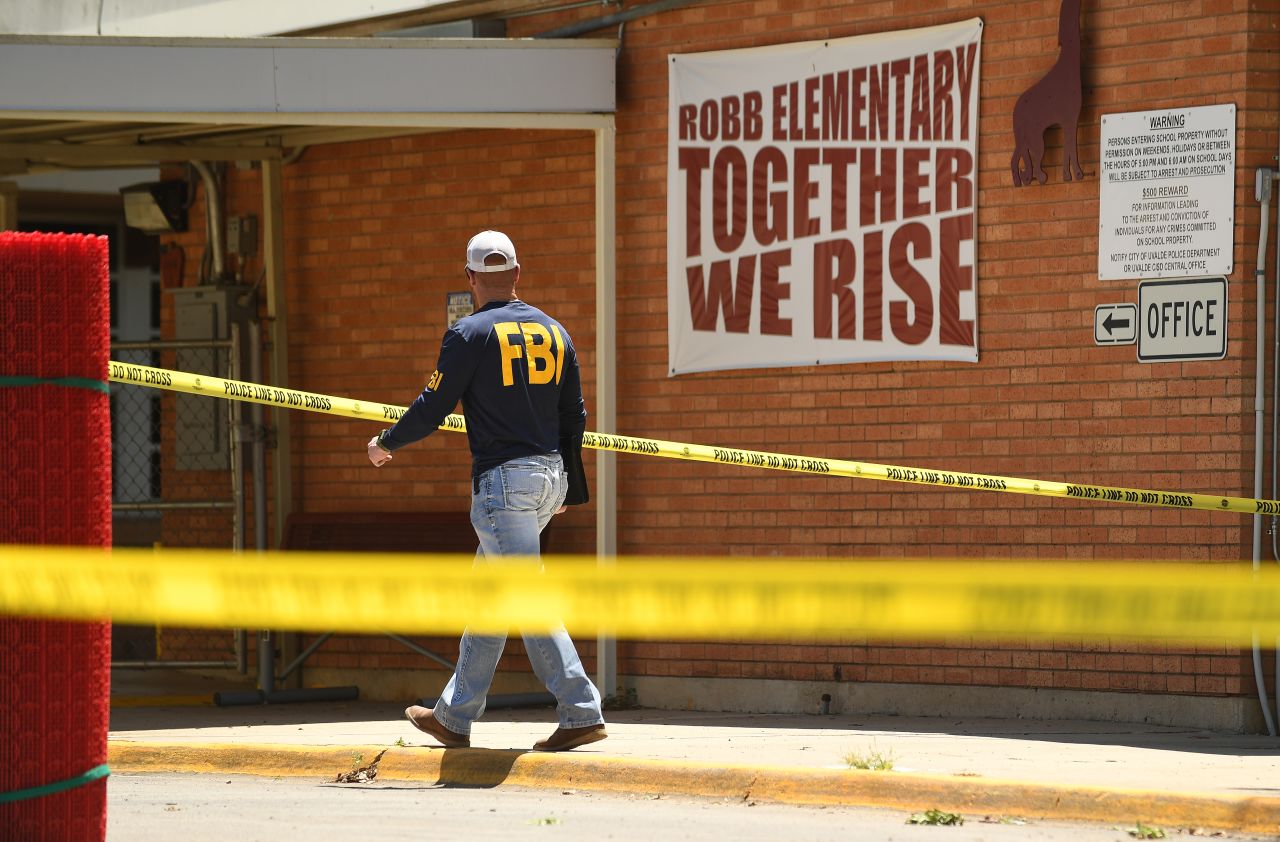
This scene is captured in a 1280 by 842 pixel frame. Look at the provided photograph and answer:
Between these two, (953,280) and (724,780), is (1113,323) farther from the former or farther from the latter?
(724,780)

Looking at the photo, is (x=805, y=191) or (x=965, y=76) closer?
(x=965, y=76)

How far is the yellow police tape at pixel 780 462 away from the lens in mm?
7945

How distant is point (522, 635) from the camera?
715 centimetres

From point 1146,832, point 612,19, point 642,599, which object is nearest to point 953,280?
point 612,19

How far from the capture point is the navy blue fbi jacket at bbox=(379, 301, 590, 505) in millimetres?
7102

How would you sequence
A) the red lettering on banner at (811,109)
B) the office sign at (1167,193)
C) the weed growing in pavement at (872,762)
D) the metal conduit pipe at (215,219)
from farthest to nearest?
the metal conduit pipe at (215,219) → the red lettering on banner at (811,109) → the office sign at (1167,193) → the weed growing in pavement at (872,762)

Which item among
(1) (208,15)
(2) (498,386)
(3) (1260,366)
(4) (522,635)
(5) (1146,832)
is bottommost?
(5) (1146,832)

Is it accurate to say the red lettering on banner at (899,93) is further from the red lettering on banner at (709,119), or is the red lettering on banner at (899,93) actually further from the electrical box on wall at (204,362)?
the electrical box on wall at (204,362)

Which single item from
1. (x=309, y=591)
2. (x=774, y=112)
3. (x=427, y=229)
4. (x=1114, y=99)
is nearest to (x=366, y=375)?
(x=427, y=229)

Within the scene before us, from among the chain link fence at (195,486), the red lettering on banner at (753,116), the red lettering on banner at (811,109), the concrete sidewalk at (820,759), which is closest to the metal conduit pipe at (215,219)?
the chain link fence at (195,486)

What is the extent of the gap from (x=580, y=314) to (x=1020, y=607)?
5983mm

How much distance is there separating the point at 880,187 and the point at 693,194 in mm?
1078

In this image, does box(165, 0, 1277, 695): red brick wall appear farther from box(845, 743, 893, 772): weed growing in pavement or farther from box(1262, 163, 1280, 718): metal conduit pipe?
box(845, 743, 893, 772): weed growing in pavement

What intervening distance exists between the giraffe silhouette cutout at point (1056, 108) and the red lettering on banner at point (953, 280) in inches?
16.2
